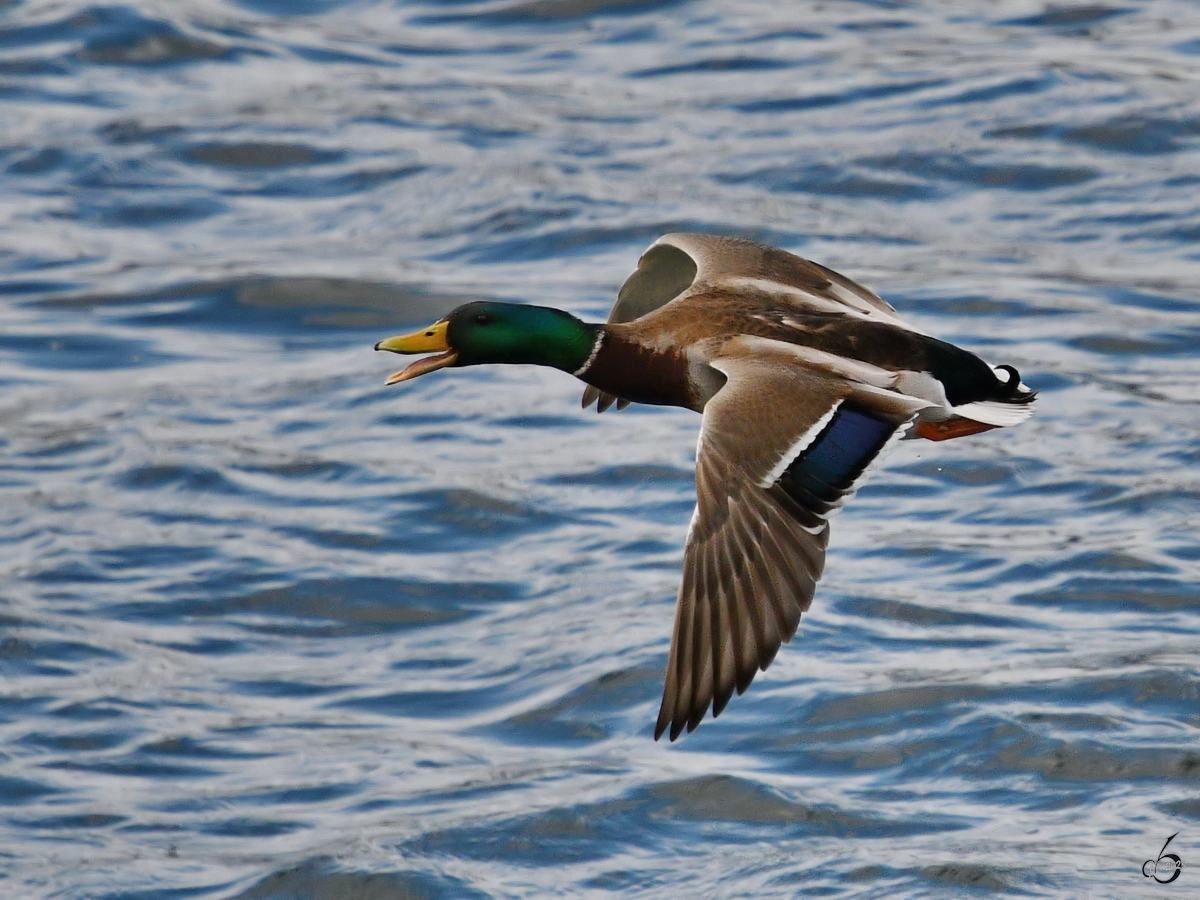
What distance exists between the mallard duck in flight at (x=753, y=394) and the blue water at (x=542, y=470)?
5.04 ft

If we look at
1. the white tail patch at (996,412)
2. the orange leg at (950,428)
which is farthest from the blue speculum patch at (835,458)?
the orange leg at (950,428)

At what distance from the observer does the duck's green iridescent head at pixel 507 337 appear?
602 centimetres

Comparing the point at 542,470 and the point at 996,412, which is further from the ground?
the point at 996,412

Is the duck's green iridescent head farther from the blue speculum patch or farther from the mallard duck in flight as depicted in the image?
the blue speculum patch

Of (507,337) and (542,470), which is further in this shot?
(542,470)

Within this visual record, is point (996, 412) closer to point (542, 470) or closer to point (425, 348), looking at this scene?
point (425, 348)

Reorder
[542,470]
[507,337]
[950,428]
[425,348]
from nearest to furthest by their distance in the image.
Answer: [425,348] < [507,337] < [950,428] < [542,470]

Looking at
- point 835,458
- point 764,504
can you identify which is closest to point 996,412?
point 835,458

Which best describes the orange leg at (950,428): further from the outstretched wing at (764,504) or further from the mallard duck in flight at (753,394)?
the outstretched wing at (764,504)

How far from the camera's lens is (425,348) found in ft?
19.5

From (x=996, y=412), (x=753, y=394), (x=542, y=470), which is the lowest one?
(x=542, y=470)

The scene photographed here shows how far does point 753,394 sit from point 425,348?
96 cm

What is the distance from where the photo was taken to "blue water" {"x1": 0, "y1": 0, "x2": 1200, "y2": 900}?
7.11 metres

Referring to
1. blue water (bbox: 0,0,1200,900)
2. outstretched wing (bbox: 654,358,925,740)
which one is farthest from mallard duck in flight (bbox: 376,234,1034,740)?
blue water (bbox: 0,0,1200,900)
